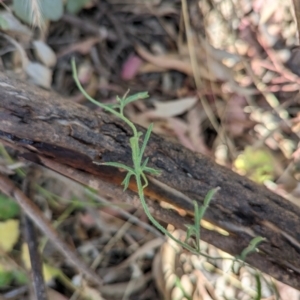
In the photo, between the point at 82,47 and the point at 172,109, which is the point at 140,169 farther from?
the point at 82,47

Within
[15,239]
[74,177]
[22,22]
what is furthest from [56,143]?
[22,22]

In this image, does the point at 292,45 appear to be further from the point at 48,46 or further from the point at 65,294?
the point at 65,294

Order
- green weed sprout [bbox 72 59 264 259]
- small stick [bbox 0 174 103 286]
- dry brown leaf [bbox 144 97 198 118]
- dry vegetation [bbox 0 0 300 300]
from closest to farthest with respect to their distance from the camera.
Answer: green weed sprout [bbox 72 59 264 259] < small stick [bbox 0 174 103 286] < dry vegetation [bbox 0 0 300 300] < dry brown leaf [bbox 144 97 198 118]

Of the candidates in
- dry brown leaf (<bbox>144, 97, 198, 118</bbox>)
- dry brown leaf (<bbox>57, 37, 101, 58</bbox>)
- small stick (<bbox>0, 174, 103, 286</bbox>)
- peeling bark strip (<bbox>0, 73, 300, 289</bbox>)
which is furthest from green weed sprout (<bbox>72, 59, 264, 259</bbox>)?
dry brown leaf (<bbox>57, 37, 101, 58</bbox>)

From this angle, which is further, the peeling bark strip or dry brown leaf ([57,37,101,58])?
dry brown leaf ([57,37,101,58])

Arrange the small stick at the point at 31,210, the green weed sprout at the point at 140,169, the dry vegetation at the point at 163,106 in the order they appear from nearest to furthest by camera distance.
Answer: the green weed sprout at the point at 140,169 → the small stick at the point at 31,210 → the dry vegetation at the point at 163,106

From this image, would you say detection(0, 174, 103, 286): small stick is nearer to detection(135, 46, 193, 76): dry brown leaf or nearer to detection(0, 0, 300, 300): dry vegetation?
detection(0, 0, 300, 300): dry vegetation

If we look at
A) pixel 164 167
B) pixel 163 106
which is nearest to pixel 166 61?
pixel 163 106

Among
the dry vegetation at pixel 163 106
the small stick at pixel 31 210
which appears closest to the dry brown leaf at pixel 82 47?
the dry vegetation at pixel 163 106

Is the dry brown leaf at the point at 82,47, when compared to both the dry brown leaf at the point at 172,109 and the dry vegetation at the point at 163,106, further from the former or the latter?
the dry brown leaf at the point at 172,109
